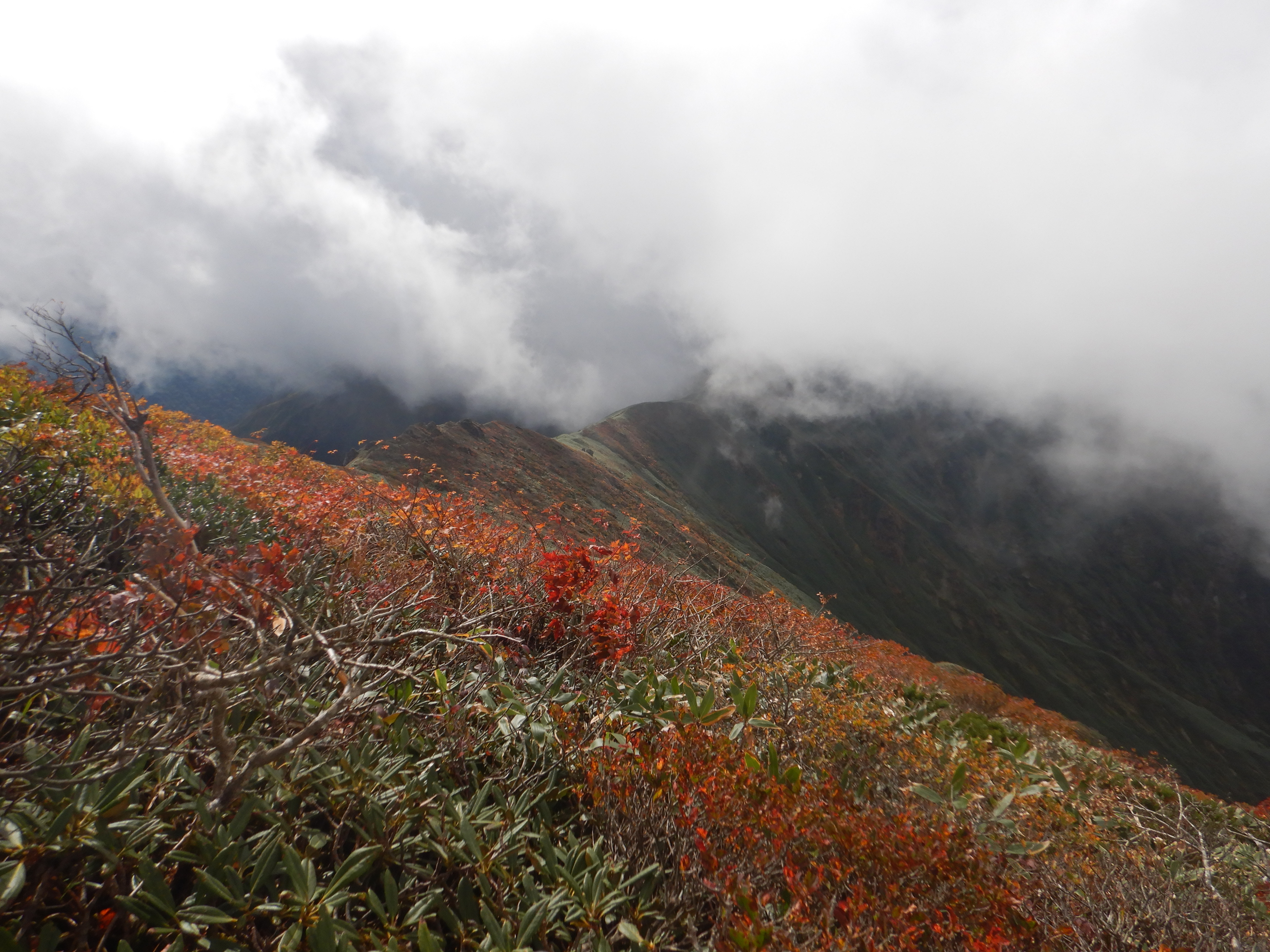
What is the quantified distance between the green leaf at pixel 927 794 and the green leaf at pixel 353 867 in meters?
3.91

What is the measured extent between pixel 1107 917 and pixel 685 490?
264 ft

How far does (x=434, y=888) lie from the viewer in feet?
8.21

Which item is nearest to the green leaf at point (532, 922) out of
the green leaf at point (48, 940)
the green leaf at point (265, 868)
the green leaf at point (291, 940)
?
the green leaf at point (291, 940)

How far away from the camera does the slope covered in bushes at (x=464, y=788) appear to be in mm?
2117

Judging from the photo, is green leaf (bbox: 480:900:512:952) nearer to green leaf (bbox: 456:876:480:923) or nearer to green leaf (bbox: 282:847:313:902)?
green leaf (bbox: 456:876:480:923)

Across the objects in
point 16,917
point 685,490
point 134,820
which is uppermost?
point 685,490

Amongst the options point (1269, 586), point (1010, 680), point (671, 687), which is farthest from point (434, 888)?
point (1269, 586)

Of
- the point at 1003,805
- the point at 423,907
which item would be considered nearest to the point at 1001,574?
the point at 1003,805

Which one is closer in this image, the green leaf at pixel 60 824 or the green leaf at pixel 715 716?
the green leaf at pixel 60 824

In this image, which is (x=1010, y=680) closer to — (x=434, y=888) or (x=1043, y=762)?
(x=1043, y=762)

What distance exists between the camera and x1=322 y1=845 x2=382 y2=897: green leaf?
220cm

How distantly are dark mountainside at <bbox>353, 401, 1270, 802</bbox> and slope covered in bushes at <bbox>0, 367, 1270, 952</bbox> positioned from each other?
5174mm

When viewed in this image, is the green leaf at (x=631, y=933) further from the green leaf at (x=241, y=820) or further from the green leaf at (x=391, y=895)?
the green leaf at (x=241, y=820)

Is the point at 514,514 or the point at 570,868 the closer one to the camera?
the point at 570,868
